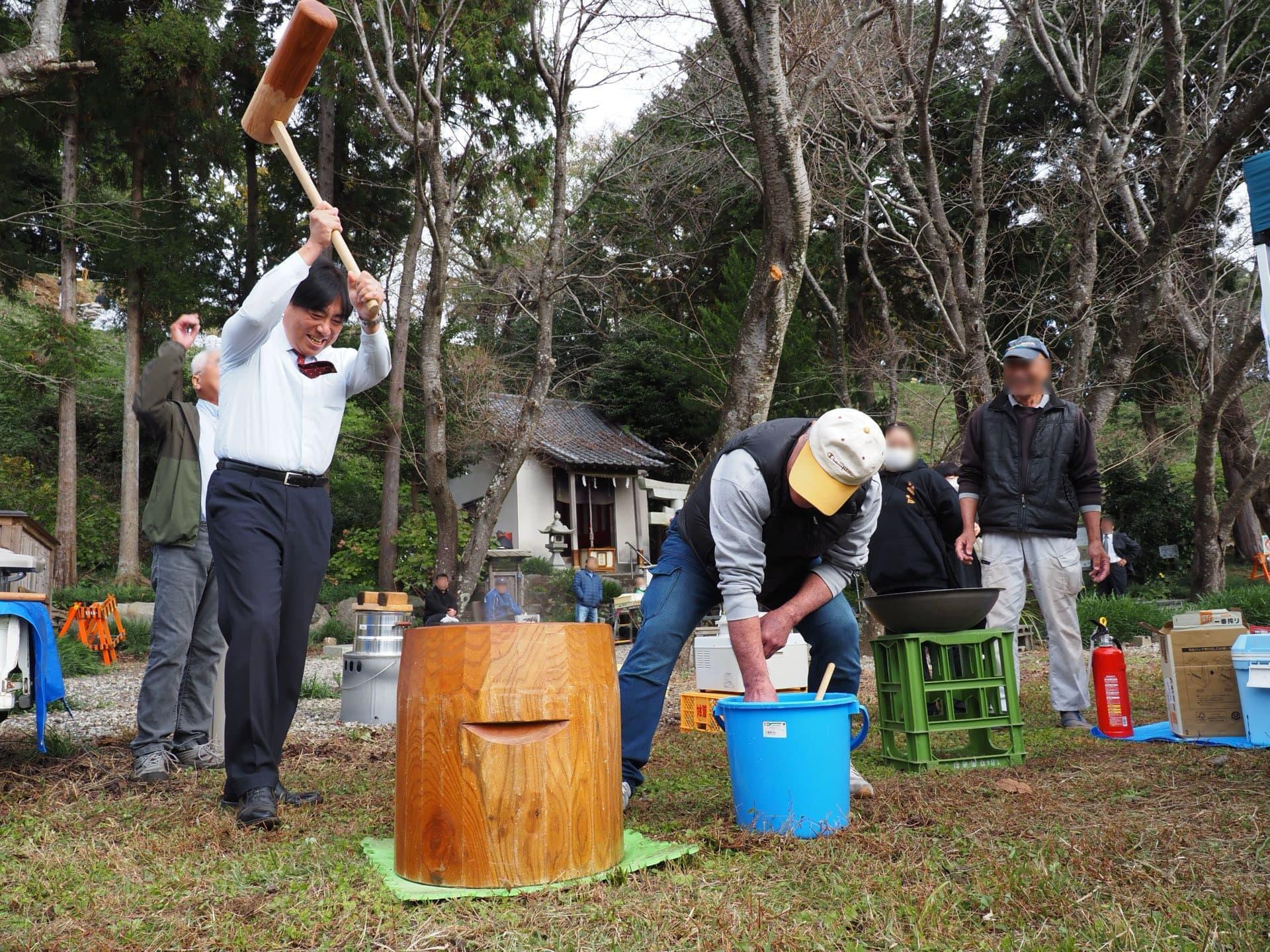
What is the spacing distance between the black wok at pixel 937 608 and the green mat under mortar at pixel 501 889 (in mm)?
1693

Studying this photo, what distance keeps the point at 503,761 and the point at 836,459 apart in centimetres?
130

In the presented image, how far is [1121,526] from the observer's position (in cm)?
2197

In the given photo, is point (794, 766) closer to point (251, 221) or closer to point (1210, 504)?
point (1210, 504)

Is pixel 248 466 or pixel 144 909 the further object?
pixel 248 466

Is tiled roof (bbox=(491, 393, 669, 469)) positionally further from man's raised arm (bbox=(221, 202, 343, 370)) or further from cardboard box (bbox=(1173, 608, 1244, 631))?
man's raised arm (bbox=(221, 202, 343, 370))

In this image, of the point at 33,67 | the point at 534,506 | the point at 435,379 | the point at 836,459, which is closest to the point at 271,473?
the point at 836,459

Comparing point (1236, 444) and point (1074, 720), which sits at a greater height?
point (1236, 444)

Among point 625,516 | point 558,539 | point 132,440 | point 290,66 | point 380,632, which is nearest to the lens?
point 290,66

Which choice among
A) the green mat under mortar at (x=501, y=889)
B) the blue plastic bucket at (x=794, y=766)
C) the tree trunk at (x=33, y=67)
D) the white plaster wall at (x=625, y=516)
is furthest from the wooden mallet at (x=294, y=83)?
the white plaster wall at (x=625, y=516)

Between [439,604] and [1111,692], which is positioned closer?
[1111,692]

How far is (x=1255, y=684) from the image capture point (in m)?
4.18

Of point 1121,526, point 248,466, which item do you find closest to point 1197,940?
point 248,466

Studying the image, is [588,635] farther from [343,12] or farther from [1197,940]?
[343,12]

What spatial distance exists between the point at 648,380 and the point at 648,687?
931 inches
